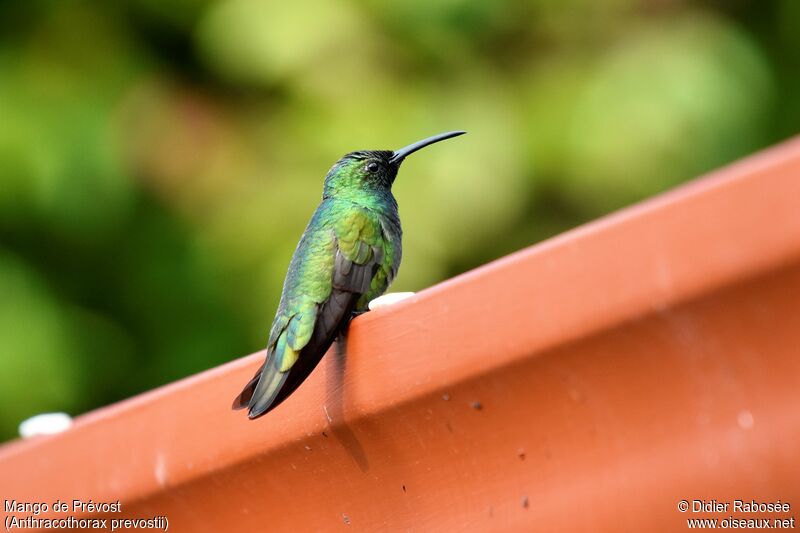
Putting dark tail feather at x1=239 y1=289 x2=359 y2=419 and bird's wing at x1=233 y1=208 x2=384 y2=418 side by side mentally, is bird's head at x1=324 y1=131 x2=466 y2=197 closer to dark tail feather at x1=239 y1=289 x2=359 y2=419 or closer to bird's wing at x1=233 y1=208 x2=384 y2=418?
bird's wing at x1=233 y1=208 x2=384 y2=418

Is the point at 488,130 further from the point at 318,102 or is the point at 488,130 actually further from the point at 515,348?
the point at 515,348

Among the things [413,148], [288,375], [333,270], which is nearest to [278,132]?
[413,148]

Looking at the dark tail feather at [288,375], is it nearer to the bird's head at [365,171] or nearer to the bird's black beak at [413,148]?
the bird's head at [365,171]

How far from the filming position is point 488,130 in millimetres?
3619

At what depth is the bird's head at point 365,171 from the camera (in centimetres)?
291

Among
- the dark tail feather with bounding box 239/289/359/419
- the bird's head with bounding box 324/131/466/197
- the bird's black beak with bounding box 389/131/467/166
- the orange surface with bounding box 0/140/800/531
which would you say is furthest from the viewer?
the bird's black beak with bounding box 389/131/467/166

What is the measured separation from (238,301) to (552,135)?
4.23 ft

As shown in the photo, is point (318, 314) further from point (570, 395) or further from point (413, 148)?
point (413, 148)

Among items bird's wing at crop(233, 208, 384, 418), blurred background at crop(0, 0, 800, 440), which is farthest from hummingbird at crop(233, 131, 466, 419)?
blurred background at crop(0, 0, 800, 440)

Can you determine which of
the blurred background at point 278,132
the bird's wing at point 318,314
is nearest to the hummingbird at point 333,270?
the bird's wing at point 318,314

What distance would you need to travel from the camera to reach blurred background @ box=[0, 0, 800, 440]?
3559mm

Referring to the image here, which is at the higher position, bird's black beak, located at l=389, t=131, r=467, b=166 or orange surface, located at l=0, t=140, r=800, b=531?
bird's black beak, located at l=389, t=131, r=467, b=166

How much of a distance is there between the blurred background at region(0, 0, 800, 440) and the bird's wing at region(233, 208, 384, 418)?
114cm

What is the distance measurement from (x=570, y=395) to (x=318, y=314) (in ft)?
2.66
